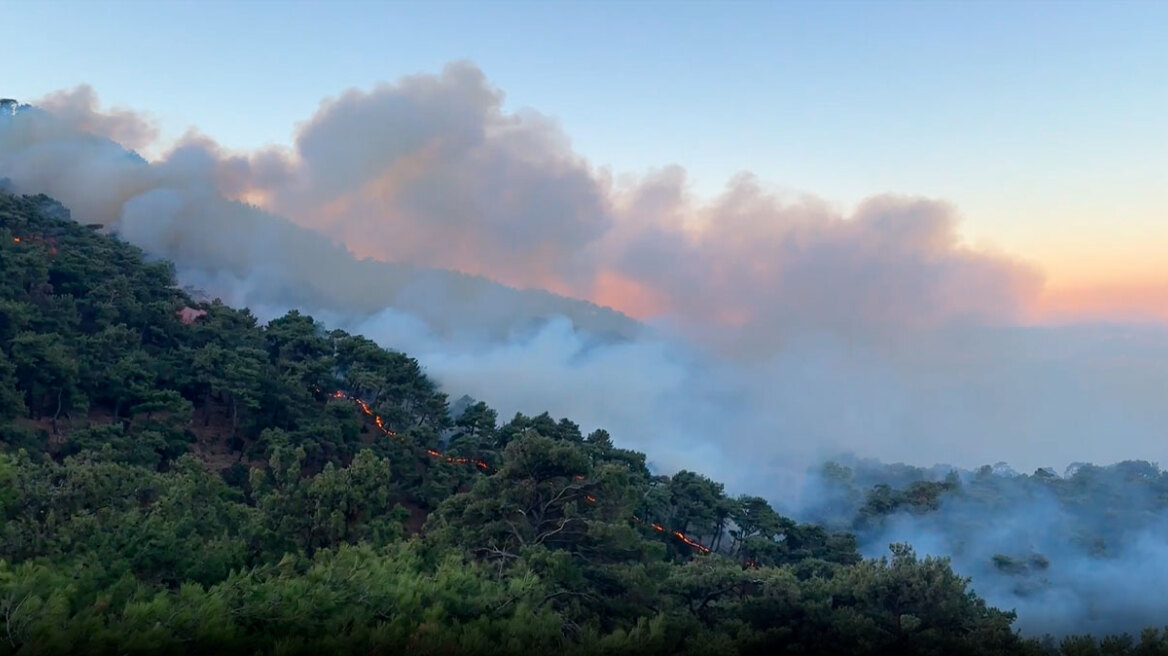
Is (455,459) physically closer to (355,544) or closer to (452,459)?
(452,459)

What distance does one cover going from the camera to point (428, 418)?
124 ft

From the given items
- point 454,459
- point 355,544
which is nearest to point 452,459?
point 454,459

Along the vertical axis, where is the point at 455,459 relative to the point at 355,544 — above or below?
above

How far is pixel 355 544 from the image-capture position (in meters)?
16.0

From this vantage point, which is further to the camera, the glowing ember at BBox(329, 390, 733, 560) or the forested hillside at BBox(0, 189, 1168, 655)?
the glowing ember at BBox(329, 390, 733, 560)

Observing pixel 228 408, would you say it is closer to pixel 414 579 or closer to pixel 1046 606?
pixel 414 579

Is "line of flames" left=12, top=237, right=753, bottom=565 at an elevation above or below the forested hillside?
above

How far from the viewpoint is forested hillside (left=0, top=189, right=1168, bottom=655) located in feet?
32.9

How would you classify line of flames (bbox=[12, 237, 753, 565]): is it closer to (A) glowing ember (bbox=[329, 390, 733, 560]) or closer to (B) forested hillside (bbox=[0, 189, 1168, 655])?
(A) glowing ember (bbox=[329, 390, 733, 560])

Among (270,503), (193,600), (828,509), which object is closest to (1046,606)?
(828,509)

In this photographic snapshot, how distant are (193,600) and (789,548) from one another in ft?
85.3

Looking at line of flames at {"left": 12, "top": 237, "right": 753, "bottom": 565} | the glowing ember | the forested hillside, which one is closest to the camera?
the forested hillside

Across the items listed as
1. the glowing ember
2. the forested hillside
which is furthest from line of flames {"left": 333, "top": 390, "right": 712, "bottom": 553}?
the forested hillside

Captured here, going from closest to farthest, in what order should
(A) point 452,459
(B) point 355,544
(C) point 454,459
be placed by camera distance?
(B) point 355,544, (A) point 452,459, (C) point 454,459
